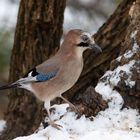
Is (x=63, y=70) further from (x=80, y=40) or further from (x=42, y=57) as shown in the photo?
(x=42, y=57)

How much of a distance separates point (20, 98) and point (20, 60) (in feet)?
1.23

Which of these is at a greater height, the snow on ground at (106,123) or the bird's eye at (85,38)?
the bird's eye at (85,38)

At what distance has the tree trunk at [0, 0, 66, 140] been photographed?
20.6 feet

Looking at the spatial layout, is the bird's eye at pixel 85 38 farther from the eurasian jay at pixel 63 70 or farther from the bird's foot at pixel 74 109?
the bird's foot at pixel 74 109

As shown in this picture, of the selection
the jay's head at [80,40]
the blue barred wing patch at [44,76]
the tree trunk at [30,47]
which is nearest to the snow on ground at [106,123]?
the jay's head at [80,40]

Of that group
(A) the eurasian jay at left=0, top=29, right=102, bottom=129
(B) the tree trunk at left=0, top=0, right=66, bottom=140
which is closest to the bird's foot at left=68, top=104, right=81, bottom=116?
(A) the eurasian jay at left=0, top=29, right=102, bottom=129

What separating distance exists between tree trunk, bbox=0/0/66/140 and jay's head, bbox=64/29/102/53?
1.04m

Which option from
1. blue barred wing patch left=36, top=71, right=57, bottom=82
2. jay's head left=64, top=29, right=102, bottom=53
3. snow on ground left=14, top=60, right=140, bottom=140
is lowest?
snow on ground left=14, top=60, right=140, bottom=140

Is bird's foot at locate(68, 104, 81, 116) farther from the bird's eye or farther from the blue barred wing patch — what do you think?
the bird's eye

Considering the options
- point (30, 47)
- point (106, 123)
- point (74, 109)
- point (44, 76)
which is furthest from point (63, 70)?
point (30, 47)

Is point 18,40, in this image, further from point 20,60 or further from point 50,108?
point 50,108

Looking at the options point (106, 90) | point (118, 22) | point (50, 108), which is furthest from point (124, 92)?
point (118, 22)

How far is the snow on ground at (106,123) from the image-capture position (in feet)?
14.5

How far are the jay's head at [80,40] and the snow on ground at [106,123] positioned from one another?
0.86 ft
